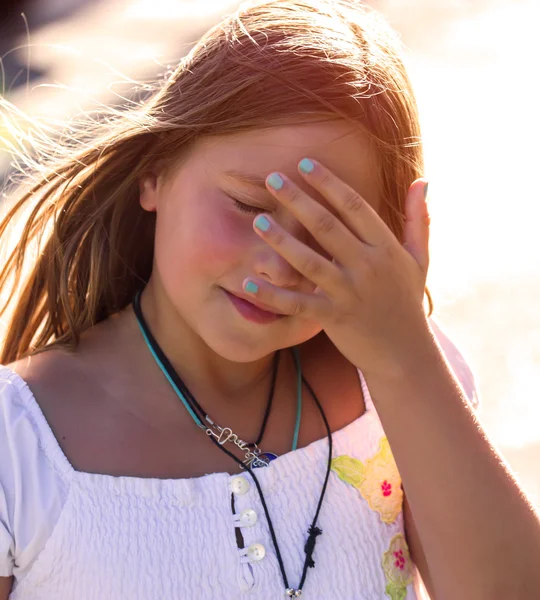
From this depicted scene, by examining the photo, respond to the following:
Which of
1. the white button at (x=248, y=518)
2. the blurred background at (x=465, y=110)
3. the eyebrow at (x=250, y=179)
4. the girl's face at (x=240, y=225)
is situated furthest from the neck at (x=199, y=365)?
the blurred background at (x=465, y=110)

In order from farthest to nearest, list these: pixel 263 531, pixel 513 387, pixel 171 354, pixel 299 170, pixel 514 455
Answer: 1. pixel 513 387
2. pixel 514 455
3. pixel 171 354
4. pixel 263 531
5. pixel 299 170

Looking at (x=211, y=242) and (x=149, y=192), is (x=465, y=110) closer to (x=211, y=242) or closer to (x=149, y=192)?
(x=149, y=192)

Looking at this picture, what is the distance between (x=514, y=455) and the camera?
308 cm

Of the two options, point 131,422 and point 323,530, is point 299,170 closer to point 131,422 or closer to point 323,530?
point 131,422

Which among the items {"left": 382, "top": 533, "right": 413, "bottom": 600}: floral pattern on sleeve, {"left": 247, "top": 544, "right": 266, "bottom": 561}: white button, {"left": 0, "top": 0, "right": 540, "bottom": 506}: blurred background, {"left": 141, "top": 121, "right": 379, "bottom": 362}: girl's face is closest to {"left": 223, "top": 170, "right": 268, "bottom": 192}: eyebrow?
{"left": 141, "top": 121, "right": 379, "bottom": 362}: girl's face

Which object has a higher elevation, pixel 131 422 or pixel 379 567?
pixel 131 422

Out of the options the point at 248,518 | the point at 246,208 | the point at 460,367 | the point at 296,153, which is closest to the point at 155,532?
the point at 248,518

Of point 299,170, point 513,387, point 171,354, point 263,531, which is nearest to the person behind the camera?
point 299,170

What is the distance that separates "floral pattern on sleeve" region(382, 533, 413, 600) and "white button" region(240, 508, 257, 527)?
10.9 inches

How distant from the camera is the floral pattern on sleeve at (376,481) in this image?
1.80 metres

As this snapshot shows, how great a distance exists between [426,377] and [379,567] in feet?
1.32

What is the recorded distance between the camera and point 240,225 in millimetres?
1603

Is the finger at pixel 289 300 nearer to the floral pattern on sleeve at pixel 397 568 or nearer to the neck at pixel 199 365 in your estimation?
the neck at pixel 199 365

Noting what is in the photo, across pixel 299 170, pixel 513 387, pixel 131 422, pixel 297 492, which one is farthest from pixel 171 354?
pixel 513 387
